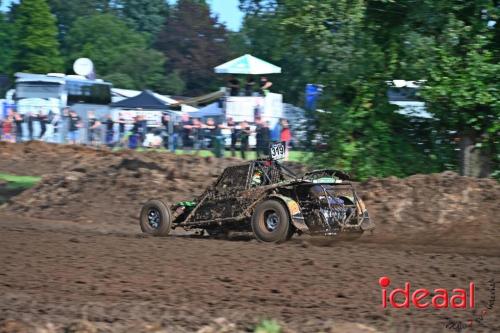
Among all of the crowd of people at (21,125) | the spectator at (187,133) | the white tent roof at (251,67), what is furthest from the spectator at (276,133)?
the crowd of people at (21,125)

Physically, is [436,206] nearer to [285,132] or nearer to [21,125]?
[285,132]

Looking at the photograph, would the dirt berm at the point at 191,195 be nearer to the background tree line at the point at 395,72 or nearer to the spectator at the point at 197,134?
the background tree line at the point at 395,72

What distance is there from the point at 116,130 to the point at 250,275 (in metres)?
20.0

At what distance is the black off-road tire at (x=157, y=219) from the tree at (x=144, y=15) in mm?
87001

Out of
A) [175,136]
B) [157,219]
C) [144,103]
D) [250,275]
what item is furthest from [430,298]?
[144,103]

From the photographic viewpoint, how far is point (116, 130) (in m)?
29.3

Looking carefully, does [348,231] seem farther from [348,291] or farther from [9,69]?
[9,69]

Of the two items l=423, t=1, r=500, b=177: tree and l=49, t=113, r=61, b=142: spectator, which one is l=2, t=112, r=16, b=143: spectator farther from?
l=423, t=1, r=500, b=177: tree

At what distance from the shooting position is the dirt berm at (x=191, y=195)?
15094 mm

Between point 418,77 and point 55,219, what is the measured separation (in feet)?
27.4

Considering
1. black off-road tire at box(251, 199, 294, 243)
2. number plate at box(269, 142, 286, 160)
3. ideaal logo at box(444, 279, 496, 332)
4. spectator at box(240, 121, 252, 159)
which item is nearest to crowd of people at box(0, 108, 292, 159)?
spectator at box(240, 121, 252, 159)

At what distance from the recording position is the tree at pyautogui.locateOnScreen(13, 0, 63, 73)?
64.4m

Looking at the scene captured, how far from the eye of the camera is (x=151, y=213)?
46.4ft

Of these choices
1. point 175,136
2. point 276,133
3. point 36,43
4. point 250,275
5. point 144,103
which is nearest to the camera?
point 250,275
